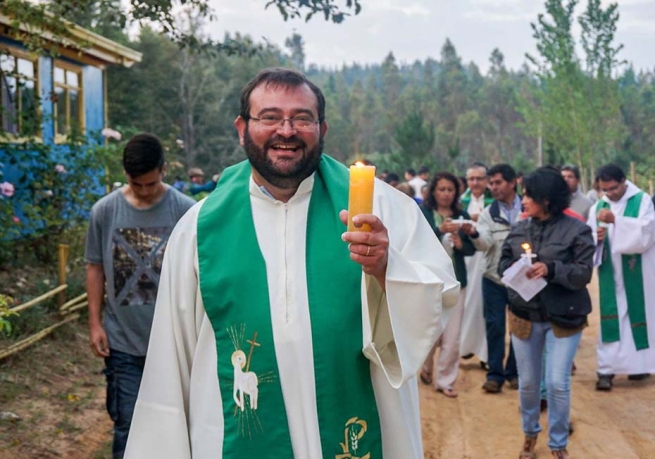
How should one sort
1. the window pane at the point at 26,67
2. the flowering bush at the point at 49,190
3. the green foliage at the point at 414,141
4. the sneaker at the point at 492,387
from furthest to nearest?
the green foliage at the point at 414,141
the window pane at the point at 26,67
the flowering bush at the point at 49,190
the sneaker at the point at 492,387

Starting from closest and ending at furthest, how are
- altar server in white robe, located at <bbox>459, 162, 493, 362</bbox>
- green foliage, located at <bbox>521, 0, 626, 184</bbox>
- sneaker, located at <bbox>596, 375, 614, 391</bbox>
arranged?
sneaker, located at <bbox>596, 375, 614, 391</bbox> → altar server in white robe, located at <bbox>459, 162, 493, 362</bbox> → green foliage, located at <bbox>521, 0, 626, 184</bbox>

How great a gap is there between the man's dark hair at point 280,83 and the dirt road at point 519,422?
417 centimetres

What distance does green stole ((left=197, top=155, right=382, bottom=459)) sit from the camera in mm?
3389

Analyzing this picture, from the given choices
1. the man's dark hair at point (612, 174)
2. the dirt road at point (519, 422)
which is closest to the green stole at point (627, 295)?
the man's dark hair at point (612, 174)

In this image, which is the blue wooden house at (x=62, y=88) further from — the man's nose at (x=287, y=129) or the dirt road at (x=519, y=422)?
the man's nose at (x=287, y=129)

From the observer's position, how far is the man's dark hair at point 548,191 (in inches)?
257

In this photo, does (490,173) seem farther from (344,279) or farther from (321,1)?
(344,279)

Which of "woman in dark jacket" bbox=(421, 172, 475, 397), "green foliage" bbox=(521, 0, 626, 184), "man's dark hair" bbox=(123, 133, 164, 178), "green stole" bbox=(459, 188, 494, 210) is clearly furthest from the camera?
"green foliage" bbox=(521, 0, 626, 184)

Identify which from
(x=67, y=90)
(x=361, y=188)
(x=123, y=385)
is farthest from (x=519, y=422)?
(x=67, y=90)

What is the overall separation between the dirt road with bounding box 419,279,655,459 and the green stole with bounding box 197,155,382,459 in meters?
3.79

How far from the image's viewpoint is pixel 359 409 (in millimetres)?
3424

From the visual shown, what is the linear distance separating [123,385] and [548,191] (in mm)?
3186

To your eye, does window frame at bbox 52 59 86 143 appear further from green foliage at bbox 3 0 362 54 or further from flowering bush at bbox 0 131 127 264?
green foliage at bbox 3 0 362 54

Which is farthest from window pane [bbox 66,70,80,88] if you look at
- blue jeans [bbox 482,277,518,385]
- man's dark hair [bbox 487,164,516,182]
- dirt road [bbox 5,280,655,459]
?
blue jeans [bbox 482,277,518,385]
